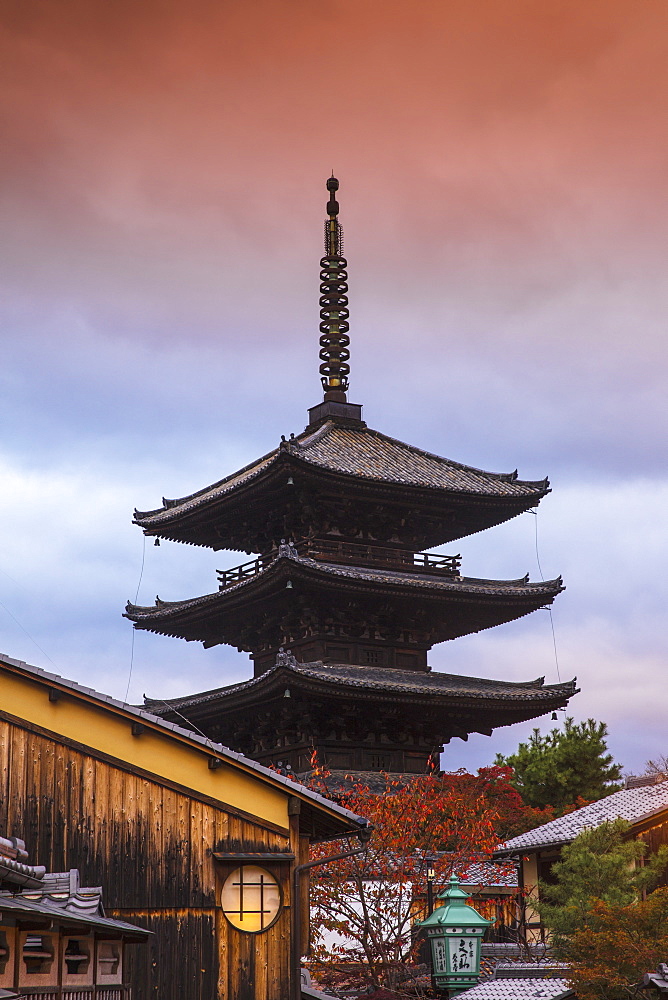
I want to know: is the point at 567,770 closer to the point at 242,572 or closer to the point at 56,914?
the point at 242,572

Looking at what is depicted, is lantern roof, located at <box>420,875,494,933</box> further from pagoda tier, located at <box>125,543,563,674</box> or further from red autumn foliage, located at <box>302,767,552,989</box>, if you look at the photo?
pagoda tier, located at <box>125,543,563,674</box>

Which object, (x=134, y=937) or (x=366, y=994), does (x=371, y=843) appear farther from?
(x=134, y=937)

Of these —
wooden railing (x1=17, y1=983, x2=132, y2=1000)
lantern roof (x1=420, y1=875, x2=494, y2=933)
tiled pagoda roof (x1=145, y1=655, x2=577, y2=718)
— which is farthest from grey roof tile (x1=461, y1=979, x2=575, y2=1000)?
tiled pagoda roof (x1=145, y1=655, x2=577, y2=718)

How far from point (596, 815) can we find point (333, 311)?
2083cm

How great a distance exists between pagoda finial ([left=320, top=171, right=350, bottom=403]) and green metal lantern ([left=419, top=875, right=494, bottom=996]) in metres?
31.9

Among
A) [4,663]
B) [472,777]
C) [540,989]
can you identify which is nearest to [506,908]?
[472,777]

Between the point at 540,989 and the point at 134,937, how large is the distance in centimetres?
851

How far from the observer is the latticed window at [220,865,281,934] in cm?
2244

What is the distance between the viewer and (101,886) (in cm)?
2142

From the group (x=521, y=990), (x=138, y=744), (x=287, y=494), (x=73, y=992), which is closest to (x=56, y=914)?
(x=73, y=992)

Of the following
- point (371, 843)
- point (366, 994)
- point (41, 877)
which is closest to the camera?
point (41, 877)

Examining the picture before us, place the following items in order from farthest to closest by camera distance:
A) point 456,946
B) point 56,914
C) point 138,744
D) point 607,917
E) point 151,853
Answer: point 607,917, point 138,744, point 151,853, point 456,946, point 56,914

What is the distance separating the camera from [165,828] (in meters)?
22.1

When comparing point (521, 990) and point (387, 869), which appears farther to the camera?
point (387, 869)
